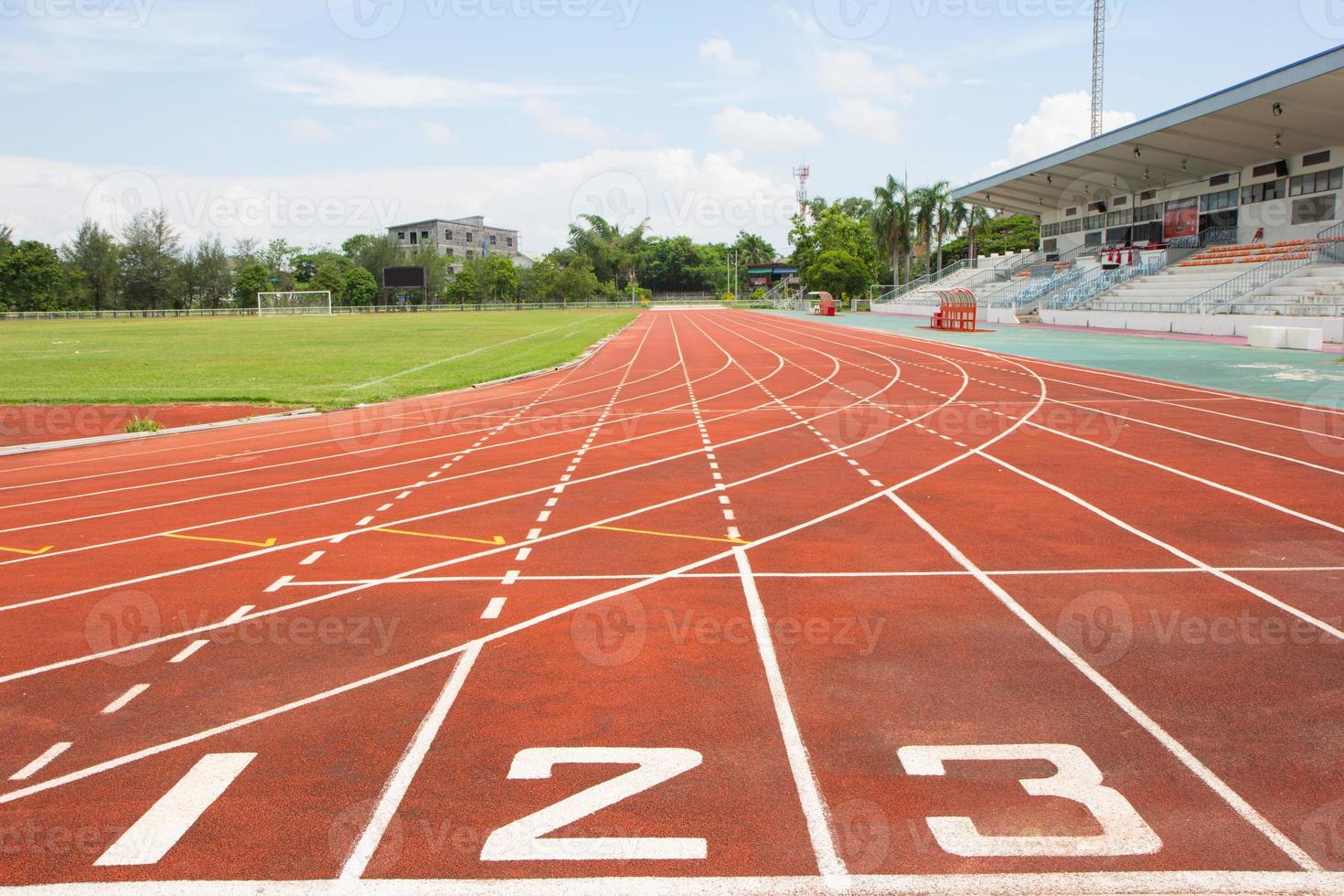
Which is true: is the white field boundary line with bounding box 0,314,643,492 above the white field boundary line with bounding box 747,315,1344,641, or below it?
above

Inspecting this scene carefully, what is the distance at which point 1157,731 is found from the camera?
4809mm

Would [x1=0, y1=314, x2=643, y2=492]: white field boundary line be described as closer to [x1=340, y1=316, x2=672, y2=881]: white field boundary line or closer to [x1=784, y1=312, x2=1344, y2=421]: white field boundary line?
[x1=340, y1=316, x2=672, y2=881]: white field boundary line

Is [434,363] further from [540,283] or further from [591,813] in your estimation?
[540,283]

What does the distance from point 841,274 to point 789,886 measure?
7962 cm

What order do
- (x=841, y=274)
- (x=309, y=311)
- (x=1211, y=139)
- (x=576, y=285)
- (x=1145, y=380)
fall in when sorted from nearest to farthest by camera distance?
1. (x=1145, y=380)
2. (x=1211, y=139)
3. (x=841, y=274)
4. (x=309, y=311)
5. (x=576, y=285)

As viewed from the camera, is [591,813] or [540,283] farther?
[540,283]

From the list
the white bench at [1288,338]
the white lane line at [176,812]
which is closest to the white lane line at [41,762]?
the white lane line at [176,812]

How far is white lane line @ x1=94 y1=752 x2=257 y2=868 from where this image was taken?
3854 mm

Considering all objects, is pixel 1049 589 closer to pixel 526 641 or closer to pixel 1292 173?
pixel 526 641

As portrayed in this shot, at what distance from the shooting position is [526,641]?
6.13 metres

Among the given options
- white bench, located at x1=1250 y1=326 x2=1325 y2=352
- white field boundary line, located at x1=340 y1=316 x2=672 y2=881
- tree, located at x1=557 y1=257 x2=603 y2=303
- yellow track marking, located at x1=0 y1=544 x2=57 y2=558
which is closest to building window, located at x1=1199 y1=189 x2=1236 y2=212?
white bench, located at x1=1250 y1=326 x2=1325 y2=352

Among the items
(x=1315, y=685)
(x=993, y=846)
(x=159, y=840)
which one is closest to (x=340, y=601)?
(x=159, y=840)

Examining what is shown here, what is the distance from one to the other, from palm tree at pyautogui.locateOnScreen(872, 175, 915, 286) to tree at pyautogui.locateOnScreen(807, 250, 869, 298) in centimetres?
637

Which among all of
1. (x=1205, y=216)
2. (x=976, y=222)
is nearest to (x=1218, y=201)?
(x=1205, y=216)
